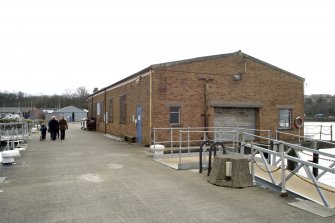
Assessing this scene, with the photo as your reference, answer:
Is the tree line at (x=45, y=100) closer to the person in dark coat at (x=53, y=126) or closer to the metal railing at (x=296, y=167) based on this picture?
the person in dark coat at (x=53, y=126)

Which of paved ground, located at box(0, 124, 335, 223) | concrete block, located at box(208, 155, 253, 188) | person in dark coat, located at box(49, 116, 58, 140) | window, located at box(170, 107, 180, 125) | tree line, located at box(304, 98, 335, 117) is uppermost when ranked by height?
tree line, located at box(304, 98, 335, 117)

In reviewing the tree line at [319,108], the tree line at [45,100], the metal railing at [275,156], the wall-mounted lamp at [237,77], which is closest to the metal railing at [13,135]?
the metal railing at [275,156]

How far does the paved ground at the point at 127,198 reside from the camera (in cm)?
584

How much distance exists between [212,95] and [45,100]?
121 meters

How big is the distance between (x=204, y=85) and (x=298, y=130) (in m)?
7.72

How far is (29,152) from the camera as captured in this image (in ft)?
48.2

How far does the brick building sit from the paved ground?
708 cm

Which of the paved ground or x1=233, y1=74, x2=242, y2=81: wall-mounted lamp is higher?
x1=233, y1=74, x2=242, y2=81: wall-mounted lamp

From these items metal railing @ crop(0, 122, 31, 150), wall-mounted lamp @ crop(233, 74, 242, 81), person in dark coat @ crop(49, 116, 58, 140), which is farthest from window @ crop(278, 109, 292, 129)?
metal railing @ crop(0, 122, 31, 150)

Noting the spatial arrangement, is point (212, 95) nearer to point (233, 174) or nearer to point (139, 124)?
point (139, 124)

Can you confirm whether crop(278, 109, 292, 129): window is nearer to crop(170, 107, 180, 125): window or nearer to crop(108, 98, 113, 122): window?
crop(170, 107, 180, 125): window

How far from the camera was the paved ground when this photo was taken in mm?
5844

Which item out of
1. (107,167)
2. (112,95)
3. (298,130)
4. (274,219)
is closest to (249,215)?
(274,219)

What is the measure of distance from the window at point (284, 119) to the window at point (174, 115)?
287 inches
